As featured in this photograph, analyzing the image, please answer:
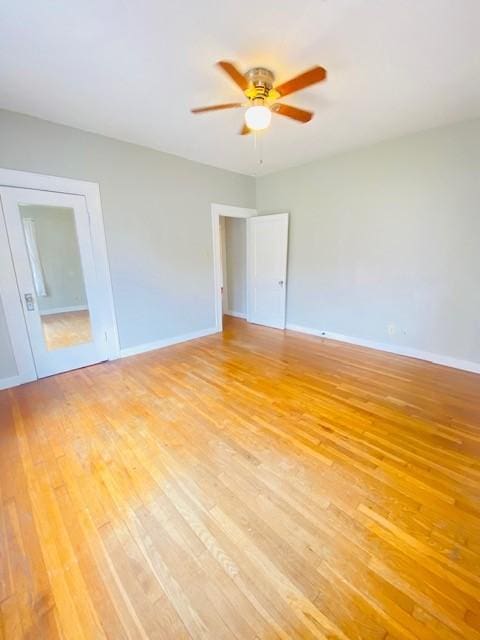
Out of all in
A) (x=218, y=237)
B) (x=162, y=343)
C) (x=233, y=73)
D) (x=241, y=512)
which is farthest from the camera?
(x=218, y=237)

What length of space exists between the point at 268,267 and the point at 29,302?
3.46m

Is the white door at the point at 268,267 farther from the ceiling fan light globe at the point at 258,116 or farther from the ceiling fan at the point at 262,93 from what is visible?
the ceiling fan light globe at the point at 258,116

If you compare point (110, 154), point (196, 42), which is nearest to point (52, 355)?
point (110, 154)

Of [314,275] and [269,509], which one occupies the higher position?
[314,275]

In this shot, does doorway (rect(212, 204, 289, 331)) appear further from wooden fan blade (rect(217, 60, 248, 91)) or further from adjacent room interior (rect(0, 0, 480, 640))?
wooden fan blade (rect(217, 60, 248, 91))

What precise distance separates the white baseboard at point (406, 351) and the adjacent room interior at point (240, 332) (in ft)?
0.08

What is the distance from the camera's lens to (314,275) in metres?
4.30

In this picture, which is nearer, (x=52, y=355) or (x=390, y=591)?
(x=390, y=591)

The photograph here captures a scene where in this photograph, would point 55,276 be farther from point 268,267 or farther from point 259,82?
point 268,267

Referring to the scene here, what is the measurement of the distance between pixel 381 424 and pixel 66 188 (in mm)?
3868

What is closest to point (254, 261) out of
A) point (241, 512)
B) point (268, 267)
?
point (268, 267)

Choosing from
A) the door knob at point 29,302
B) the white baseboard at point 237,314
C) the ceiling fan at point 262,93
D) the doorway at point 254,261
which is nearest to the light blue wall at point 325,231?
the doorway at point 254,261

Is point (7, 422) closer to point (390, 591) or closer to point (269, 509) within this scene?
point (269, 509)

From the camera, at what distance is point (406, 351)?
351 centimetres
